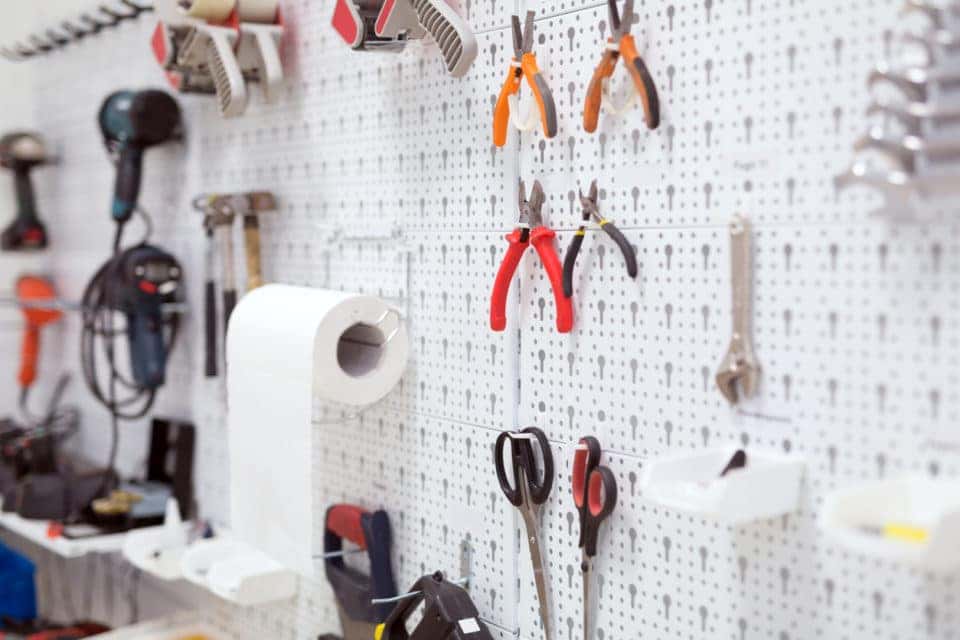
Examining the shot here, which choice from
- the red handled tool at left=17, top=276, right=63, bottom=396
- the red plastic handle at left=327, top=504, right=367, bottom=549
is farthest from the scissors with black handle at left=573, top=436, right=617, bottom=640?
the red handled tool at left=17, top=276, right=63, bottom=396

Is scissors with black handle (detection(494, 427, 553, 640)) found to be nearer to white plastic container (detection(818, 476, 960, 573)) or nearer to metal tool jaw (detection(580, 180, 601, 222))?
metal tool jaw (detection(580, 180, 601, 222))

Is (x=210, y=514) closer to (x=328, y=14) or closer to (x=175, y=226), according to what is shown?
(x=175, y=226)

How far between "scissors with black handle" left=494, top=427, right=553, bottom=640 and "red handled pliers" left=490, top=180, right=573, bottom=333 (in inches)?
7.2

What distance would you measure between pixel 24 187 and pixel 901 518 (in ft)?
9.52

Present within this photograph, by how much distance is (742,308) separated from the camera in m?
1.28

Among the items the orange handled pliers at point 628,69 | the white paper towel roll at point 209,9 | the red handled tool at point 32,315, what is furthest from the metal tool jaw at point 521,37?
the red handled tool at point 32,315

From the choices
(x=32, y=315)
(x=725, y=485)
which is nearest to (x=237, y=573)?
(x=725, y=485)

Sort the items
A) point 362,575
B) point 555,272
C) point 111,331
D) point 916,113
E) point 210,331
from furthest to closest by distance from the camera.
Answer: point 111,331, point 210,331, point 362,575, point 555,272, point 916,113

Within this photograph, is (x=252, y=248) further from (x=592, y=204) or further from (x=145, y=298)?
(x=592, y=204)

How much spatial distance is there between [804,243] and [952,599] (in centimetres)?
44

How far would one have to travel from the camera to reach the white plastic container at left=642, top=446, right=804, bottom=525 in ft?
3.84

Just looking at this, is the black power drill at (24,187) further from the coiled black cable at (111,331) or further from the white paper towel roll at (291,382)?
the white paper towel roll at (291,382)

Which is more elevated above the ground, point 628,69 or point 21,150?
point 21,150

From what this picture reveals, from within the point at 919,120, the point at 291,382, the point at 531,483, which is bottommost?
the point at 531,483
